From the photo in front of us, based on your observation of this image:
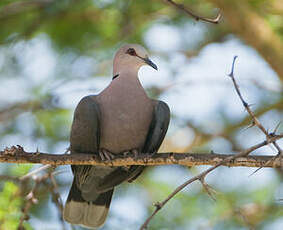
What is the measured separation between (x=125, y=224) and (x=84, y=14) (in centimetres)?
311

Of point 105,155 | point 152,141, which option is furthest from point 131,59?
point 105,155

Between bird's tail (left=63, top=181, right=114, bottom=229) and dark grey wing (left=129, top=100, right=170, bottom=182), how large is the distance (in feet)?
1.92

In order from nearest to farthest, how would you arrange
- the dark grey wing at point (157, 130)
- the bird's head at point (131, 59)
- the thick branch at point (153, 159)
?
1. the thick branch at point (153, 159)
2. the dark grey wing at point (157, 130)
3. the bird's head at point (131, 59)

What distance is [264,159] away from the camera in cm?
380

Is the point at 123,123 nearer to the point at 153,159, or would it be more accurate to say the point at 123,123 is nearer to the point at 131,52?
the point at 153,159

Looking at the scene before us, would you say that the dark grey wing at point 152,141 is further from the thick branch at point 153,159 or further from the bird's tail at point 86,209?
the thick branch at point 153,159

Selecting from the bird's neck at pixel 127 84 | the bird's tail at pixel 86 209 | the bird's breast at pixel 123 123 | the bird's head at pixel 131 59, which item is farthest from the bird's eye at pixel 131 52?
the bird's tail at pixel 86 209

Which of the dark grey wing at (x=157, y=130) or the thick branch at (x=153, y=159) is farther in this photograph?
the dark grey wing at (x=157, y=130)

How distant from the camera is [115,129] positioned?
4773 millimetres

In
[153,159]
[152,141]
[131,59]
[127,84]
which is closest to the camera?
[153,159]

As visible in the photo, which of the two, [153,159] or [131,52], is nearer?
[153,159]

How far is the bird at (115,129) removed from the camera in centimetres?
466

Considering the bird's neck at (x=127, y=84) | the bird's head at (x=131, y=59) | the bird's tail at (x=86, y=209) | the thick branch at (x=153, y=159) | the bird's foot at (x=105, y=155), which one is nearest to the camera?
the thick branch at (x=153, y=159)

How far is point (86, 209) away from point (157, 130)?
3.79 ft
